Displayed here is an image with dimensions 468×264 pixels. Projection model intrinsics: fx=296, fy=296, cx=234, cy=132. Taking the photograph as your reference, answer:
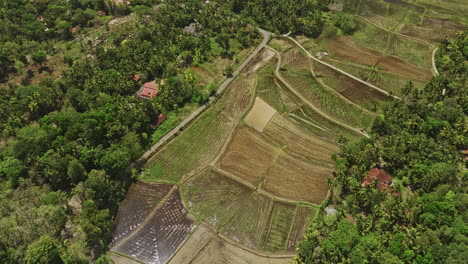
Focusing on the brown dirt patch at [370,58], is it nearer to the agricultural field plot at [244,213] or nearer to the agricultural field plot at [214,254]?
the agricultural field plot at [244,213]

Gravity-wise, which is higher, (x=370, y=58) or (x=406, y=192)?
(x=370, y=58)

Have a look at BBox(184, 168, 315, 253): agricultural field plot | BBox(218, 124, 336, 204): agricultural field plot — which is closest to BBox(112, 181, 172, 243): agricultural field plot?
BBox(184, 168, 315, 253): agricultural field plot

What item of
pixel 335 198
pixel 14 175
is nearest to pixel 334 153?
pixel 335 198

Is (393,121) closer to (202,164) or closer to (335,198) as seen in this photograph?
(335,198)

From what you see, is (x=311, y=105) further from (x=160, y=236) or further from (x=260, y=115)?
(x=160, y=236)

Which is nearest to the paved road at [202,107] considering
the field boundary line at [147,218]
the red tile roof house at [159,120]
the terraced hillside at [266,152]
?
the terraced hillside at [266,152]

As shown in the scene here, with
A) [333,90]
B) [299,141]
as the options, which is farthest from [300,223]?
[333,90]

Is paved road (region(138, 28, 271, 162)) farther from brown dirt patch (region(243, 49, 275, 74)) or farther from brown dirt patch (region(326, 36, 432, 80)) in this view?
brown dirt patch (region(326, 36, 432, 80))
